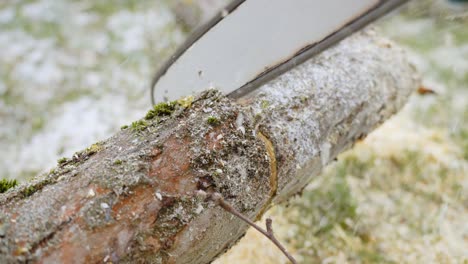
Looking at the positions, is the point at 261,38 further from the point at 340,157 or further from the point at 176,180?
the point at 340,157

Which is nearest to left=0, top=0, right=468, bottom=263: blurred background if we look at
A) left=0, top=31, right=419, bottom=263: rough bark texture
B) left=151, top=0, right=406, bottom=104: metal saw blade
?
left=151, top=0, right=406, bottom=104: metal saw blade

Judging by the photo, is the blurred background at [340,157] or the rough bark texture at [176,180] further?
the blurred background at [340,157]

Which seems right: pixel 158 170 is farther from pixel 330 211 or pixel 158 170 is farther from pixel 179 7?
pixel 179 7

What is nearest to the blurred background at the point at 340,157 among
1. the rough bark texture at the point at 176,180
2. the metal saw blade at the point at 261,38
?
the metal saw blade at the point at 261,38

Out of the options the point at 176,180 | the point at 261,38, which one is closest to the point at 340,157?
the point at 261,38

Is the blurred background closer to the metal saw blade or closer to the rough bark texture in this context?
the metal saw blade

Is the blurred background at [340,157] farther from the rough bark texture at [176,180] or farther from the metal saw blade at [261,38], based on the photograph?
the rough bark texture at [176,180]
